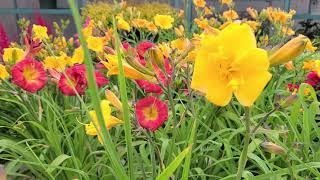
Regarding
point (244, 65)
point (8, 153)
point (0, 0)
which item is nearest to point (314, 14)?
point (0, 0)

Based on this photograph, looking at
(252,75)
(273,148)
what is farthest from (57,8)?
(252,75)

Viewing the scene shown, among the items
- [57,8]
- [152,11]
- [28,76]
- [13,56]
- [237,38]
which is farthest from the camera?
[57,8]

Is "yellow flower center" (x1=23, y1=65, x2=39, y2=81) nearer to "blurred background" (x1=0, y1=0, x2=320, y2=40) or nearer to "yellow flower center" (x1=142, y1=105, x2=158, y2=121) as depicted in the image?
"yellow flower center" (x1=142, y1=105, x2=158, y2=121)

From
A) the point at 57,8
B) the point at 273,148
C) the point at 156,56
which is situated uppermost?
the point at 156,56

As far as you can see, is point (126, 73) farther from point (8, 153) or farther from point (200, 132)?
point (8, 153)

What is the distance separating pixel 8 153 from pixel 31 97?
9.8 inches

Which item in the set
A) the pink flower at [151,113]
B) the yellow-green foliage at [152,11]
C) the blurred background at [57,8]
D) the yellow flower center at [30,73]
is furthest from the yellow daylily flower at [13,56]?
the blurred background at [57,8]

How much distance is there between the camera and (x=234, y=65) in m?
0.61

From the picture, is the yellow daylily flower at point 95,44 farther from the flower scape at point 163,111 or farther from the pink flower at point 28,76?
the pink flower at point 28,76

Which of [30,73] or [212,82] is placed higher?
[212,82]

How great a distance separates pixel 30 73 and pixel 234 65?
0.82 metres

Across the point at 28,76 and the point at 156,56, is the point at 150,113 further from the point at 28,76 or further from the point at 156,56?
the point at 28,76

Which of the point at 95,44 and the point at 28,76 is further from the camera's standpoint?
the point at 95,44

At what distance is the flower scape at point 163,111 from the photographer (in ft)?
2.05
